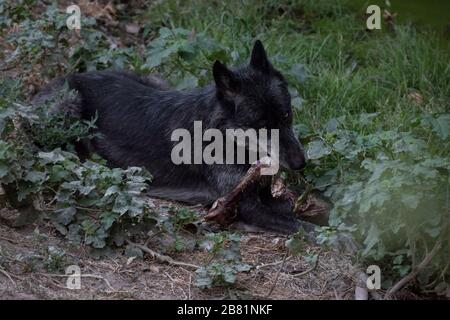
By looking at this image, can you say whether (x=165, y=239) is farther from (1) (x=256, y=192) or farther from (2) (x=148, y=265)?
(1) (x=256, y=192)

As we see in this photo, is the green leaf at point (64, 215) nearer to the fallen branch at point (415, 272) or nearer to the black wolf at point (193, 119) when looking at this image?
the black wolf at point (193, 119)

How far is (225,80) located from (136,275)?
175 cm

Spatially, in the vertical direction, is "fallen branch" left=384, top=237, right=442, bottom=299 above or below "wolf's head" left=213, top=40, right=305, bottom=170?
below

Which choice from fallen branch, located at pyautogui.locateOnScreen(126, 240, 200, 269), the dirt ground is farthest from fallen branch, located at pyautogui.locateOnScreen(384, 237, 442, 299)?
fallen branch, located at pyautogui.locateOnScreen(126, 240, 200, 269)

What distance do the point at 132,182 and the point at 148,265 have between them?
51 cm

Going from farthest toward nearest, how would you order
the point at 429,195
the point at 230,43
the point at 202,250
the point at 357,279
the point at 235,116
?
the point at 230,43 → the point at 235,116 → the point at 202,250 → the point at 357,279 → the point at 429,195

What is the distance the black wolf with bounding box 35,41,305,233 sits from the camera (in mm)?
5457

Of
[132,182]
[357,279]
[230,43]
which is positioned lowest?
[357,279]

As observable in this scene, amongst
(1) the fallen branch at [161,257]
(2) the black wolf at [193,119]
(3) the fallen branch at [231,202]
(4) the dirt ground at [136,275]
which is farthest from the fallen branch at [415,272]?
(3) the fallen branch at [231,202]

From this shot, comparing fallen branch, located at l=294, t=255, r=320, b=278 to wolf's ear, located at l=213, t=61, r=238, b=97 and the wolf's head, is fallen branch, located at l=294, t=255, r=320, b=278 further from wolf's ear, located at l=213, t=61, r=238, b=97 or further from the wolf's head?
wolf's ear, located at l=213, t=61, r=238, b=97

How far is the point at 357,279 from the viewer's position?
14.3 feet

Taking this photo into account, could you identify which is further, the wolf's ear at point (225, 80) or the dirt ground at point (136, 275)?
the wolf's ear at point (225, 80)

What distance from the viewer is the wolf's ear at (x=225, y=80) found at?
17.8 feet

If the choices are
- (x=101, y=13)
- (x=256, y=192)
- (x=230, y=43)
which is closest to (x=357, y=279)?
(x=256, y=192)
